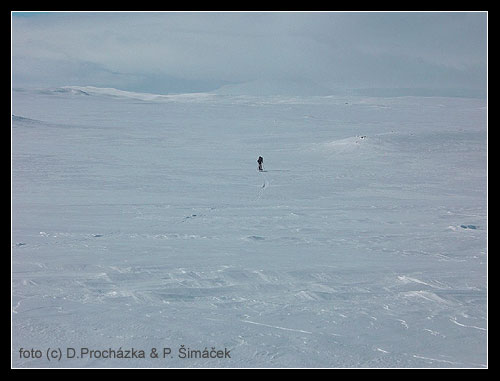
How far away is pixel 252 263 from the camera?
8.25 metres

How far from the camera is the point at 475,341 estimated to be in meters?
5.89

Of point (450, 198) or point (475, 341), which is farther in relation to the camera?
point (450, 198)

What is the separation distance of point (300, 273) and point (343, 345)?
2.14 meters

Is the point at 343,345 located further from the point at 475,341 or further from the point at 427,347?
the point at 475,341

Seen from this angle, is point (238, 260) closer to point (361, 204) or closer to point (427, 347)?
point (427, 347)

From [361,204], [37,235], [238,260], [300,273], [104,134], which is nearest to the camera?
[300,273]

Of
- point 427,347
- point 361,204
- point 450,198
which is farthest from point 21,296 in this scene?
point 450,198

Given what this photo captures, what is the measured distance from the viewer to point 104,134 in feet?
97.1

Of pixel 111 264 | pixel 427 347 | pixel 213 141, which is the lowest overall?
pixel 427 347

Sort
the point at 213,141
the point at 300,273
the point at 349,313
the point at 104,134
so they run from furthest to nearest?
the point at 104,134
the point at 213,141
the point at 300,273
the point at 349,313

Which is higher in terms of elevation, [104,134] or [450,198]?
[104,134]

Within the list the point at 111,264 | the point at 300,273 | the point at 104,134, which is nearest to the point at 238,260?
the point at 300,273

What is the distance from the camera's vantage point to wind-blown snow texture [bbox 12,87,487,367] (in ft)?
18.9

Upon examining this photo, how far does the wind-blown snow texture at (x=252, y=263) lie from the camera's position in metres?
5.77
